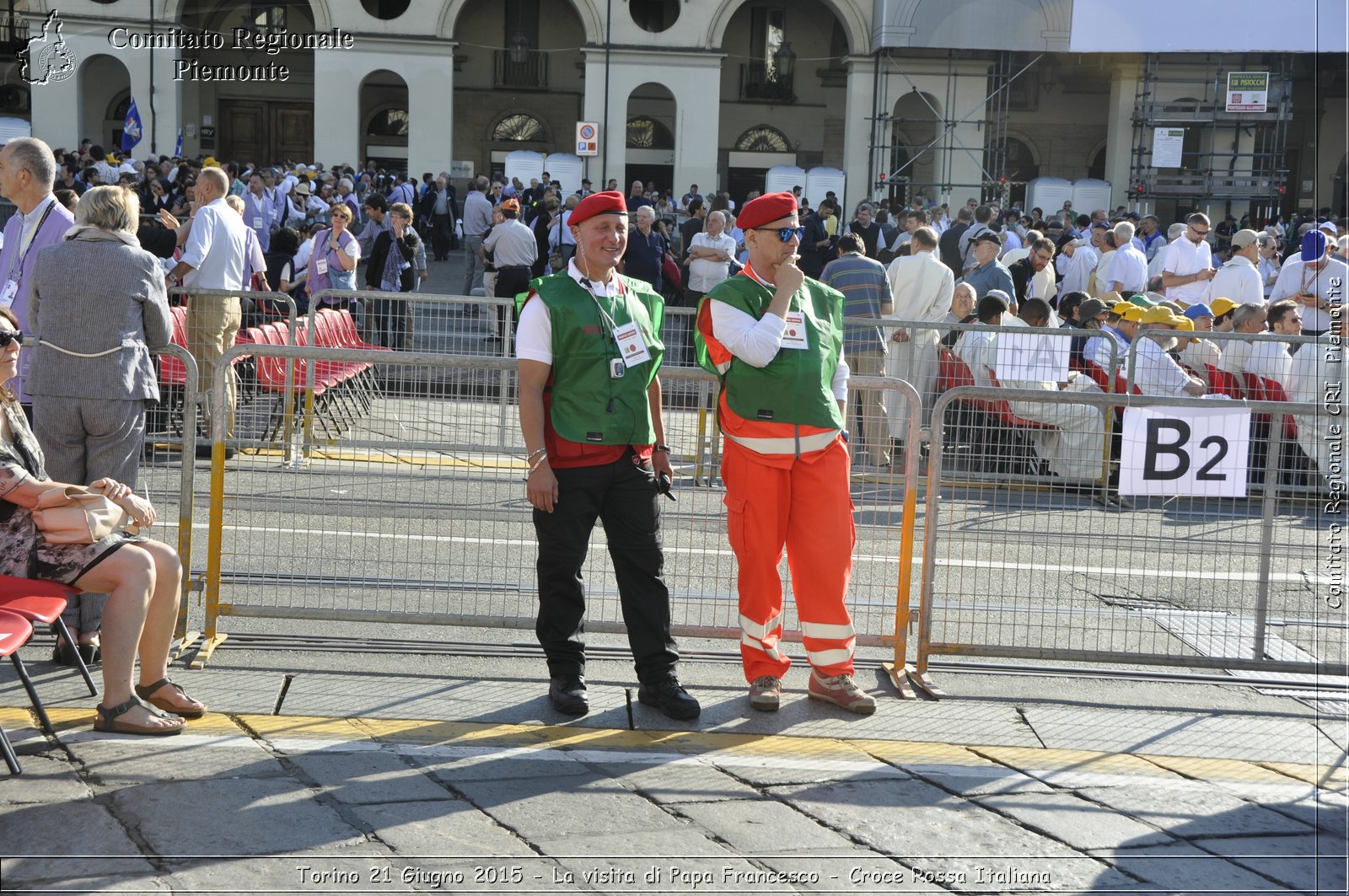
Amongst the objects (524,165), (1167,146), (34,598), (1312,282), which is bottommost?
(34,598)

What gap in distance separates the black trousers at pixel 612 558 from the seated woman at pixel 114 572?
1348mm

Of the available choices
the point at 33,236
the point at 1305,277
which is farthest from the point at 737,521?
the point at 1305,277

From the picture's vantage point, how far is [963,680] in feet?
19.5

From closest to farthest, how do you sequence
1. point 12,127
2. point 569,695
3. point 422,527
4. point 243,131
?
point 569,695 < point 422,527 < point 12,127 < point 243,131

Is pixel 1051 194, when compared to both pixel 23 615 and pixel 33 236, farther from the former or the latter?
pixel 23 615

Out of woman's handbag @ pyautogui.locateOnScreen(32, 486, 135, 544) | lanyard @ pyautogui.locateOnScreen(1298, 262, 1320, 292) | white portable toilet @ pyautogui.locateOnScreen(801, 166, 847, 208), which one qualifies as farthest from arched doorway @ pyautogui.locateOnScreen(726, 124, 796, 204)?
woman's handbag @ pyautogui.locateOnScreen(32, 486, 135, 544)

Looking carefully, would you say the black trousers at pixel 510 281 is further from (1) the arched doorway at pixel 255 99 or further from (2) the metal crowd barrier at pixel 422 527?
(1) the arched doorway at pixel 255 99

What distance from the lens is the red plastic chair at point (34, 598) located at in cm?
461

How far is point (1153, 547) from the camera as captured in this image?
6051mm

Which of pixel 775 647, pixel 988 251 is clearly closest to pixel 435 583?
pixel 775 647

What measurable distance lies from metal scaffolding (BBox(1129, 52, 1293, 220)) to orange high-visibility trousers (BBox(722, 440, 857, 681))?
104 feet

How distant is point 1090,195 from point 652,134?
13125 millimetres

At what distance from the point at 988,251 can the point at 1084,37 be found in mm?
23542

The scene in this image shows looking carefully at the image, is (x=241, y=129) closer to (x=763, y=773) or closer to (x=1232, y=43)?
(x=1232, y=43)
